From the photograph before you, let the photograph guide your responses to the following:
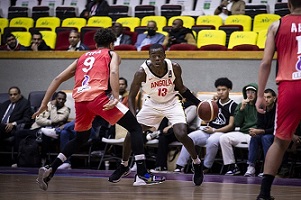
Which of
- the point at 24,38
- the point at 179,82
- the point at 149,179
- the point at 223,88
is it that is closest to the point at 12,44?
the point at 24,38

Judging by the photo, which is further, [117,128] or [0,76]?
[0,76]

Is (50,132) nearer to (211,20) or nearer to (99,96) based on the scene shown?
(99,96)

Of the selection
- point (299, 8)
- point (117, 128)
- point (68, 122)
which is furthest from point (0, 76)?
point (299, 8)

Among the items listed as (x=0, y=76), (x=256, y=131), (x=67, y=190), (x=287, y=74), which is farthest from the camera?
(x=0, y=76)

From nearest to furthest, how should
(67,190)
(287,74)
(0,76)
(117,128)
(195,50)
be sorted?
(287,74) < (67,190) < (117,128) < (195,50) < (0,76)

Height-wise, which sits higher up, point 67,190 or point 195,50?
point 195,50

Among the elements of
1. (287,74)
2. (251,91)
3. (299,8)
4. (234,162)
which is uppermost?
(299,8)

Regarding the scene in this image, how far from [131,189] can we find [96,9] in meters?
10.3

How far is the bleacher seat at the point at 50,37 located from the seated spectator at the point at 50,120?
9.99 feet

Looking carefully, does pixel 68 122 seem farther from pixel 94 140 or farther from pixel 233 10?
pixel 233 10

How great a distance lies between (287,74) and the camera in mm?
5551

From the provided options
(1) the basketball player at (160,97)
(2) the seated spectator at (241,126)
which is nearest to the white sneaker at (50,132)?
(2) the seated spectator at (241,126)

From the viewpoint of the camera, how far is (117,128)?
38.7ft

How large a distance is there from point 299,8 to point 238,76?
668 centimetres
